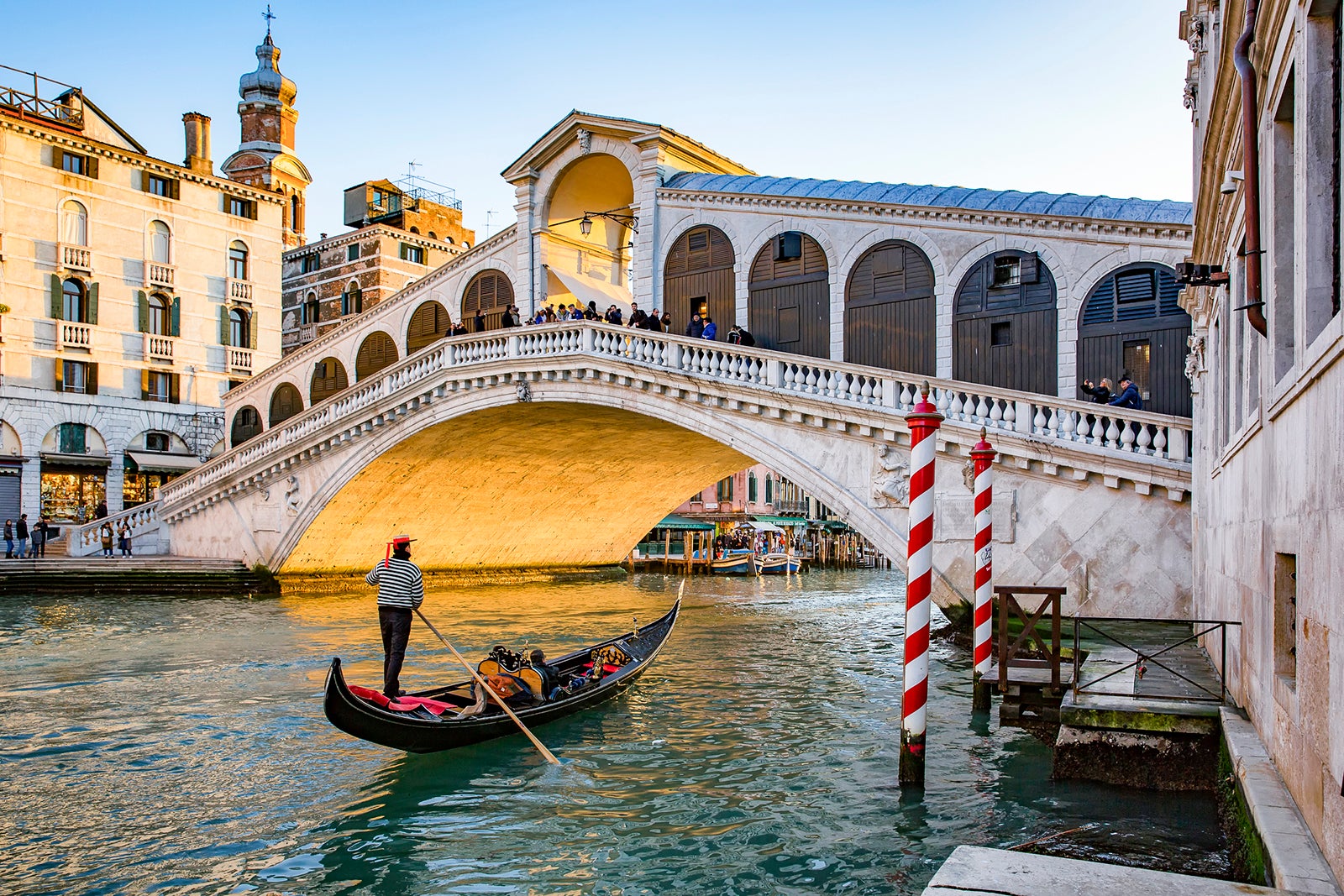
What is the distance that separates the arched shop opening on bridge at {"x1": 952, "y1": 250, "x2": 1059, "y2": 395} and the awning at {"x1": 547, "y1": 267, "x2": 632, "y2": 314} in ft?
23.8

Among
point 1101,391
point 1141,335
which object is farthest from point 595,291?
point 1101,391

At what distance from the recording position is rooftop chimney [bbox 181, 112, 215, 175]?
92.0ft

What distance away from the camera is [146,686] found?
32.7 ft

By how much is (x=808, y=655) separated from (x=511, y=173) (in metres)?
11.1

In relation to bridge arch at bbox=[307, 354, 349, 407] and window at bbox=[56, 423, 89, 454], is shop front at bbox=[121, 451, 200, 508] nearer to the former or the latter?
window at bbox=[56, 423, 89, 454]

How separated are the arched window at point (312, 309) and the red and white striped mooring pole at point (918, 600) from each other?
92.1 feet

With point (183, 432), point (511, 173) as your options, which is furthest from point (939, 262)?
point (183, 432)

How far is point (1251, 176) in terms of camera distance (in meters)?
4.78

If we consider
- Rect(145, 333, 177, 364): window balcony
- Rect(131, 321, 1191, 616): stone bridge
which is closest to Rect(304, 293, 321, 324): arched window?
Rect(145, 333, 177, 364): window balcony

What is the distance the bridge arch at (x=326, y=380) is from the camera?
2355 cm

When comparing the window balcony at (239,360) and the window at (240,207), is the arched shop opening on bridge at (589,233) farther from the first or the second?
the window at (240,207)

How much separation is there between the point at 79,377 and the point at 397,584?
793 inches

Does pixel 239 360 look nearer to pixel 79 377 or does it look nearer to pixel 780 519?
pixel 79 377

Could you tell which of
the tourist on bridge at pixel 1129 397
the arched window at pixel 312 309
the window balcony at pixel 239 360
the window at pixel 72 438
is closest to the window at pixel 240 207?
the window balcony at pixel 239 360
